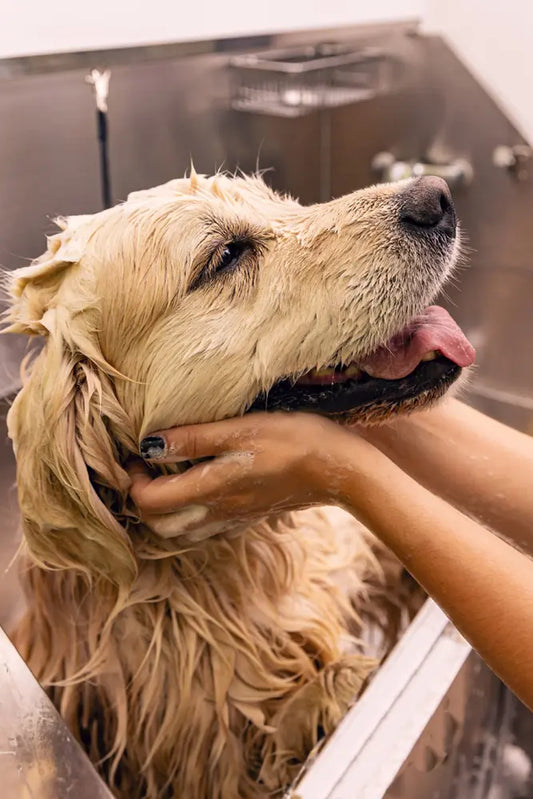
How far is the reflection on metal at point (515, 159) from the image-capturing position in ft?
6.50

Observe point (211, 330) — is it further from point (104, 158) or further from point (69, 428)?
point (104, 158)

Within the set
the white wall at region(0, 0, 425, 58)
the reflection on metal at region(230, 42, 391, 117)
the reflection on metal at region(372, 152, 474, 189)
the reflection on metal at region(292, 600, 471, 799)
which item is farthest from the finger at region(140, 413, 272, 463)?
the reflection on metal at region(372, 152, 474, 189)

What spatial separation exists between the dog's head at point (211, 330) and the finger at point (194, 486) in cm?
6

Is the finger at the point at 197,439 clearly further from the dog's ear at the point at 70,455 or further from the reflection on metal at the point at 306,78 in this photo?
the reflection on metal at the point at 306,78

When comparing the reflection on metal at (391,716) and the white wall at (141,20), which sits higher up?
the white wall at (141,20)

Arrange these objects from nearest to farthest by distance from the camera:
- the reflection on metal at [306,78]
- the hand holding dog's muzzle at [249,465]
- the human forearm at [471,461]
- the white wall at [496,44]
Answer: the hand holding dog's muzzle at [249,465] → the human forearm at [471,461] → the reflection on metal at [306,78] → the white wall at [496,44]

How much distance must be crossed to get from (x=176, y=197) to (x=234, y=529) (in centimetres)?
42

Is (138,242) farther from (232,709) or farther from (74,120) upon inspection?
(74,120)

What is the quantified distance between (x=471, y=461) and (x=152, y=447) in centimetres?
40

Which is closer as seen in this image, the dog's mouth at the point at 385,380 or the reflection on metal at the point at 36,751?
the reflection on metal at the point at 36,751

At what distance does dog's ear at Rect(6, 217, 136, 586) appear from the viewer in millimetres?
847

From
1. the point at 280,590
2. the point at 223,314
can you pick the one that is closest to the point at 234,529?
the point at 280,590

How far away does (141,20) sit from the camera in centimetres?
141

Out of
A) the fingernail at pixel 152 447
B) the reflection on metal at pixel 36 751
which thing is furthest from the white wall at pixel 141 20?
the reflection on metal at pixel 36 751
